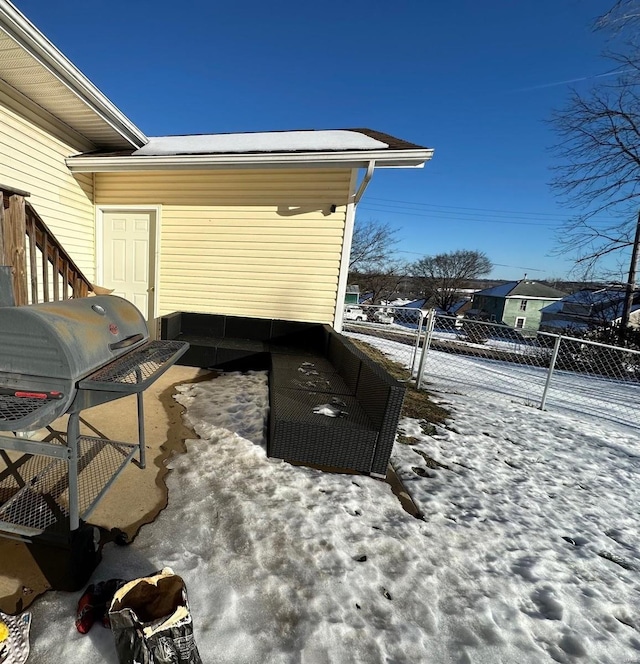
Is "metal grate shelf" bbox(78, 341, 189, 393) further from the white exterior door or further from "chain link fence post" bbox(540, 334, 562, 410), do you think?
"chain link fence post" bbox(540, 334, 562, 410)

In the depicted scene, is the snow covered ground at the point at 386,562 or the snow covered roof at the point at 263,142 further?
the snow covered roof at the point at 263,142

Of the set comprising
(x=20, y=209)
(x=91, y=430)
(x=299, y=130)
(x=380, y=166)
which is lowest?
(x=91, y=430)

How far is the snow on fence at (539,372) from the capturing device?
4.77 metres

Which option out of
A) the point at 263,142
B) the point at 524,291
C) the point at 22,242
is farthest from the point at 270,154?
the point at 524,291

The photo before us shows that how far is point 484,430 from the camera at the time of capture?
134 inches

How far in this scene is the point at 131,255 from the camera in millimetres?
5102

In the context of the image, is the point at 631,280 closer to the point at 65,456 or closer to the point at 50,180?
the point at 65,456

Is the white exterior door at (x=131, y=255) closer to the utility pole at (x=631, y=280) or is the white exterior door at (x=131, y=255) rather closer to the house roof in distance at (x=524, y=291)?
the utility pole at (x=631, y=280)

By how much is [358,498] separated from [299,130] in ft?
19.1

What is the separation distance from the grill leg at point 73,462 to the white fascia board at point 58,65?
3.57 meters

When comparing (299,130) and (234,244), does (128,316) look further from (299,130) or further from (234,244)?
(299,130)

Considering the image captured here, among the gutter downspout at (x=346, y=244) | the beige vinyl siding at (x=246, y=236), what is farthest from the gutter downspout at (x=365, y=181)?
the beige vinyl siding at (x=246, y=236)

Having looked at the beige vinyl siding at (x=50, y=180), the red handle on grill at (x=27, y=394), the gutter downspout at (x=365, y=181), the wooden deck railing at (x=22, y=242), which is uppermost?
the gutter downspout at (x=365, y=181)

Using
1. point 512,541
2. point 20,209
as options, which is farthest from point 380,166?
point 512,541
